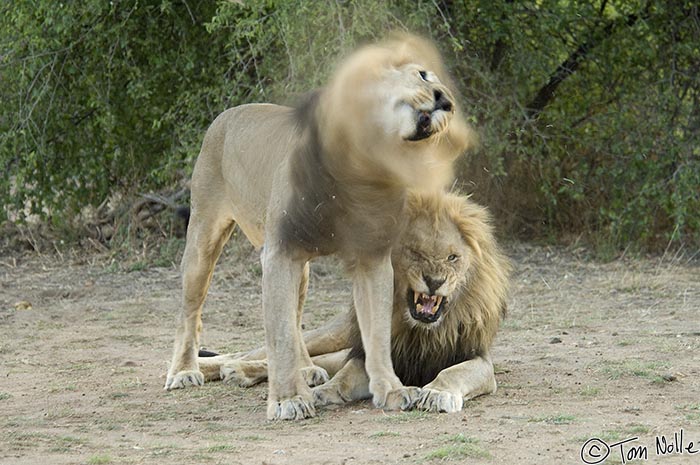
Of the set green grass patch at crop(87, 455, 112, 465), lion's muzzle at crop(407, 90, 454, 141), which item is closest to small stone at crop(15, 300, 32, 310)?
green grass patch at crop(87, 455, 112, 465)

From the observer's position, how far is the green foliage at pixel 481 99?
9195 millimetres

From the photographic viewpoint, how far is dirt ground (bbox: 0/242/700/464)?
13.4 ft

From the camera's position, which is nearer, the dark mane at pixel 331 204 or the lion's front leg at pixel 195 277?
the dark mane at pixel 331 204

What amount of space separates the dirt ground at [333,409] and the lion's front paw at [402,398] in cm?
5

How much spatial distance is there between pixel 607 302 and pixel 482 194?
2526mm

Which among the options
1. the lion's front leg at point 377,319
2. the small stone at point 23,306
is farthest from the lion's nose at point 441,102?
the small stone at point 23,306

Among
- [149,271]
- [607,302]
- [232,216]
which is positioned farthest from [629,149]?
[232,216]

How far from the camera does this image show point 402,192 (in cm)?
443

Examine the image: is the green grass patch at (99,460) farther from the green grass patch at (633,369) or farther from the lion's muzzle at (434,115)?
the green grass patch at (633,369)

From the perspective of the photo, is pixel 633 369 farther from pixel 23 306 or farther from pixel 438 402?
pixel 23 306

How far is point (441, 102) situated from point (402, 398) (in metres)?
1.42

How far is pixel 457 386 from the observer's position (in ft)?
16.0

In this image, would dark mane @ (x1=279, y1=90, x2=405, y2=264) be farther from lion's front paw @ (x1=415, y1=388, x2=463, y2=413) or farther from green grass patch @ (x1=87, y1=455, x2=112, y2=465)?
green grass patch @ (x1=87, y1=455, x2=112, y2=465)

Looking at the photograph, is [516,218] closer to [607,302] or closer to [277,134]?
[607,302]
